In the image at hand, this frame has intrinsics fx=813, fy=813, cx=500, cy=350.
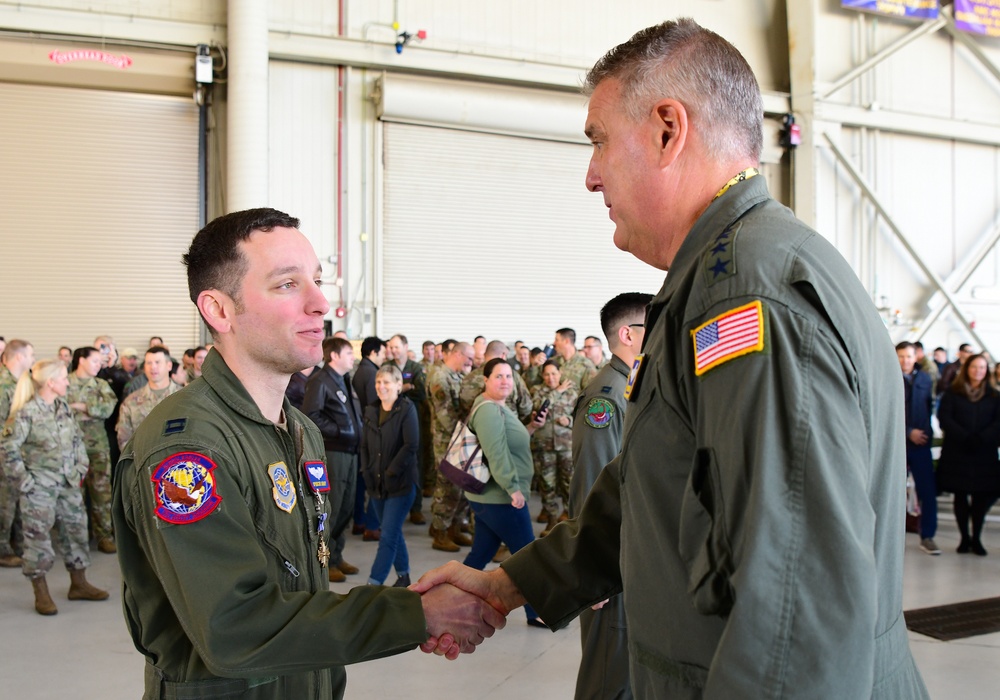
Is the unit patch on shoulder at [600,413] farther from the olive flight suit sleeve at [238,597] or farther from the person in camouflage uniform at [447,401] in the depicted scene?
the person in camouflage uniform at [447,401]

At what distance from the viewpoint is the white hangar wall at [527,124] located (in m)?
11.9

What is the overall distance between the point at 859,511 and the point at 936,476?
24.6ft

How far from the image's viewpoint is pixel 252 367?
1.93 m

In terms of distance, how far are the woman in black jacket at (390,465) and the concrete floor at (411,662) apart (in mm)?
603

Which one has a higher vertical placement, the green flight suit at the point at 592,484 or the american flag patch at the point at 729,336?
the american flag patch at the point at 729,336

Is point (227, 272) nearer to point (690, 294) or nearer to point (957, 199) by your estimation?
point (690, 294)

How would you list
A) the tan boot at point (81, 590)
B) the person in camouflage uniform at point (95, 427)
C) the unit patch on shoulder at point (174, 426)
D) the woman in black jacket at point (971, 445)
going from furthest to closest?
the person in camouflage uniform at point (95, 427)
the woman in black jacket at point (971, 445)
the tan boot at point (81, 590)
the unit patch on shoulder at point (174, 426)

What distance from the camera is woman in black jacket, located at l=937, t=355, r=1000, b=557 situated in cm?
708

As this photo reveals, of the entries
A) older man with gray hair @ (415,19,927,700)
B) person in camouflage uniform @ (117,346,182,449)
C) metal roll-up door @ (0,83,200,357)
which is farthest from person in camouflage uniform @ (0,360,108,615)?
metal roll-up door @ (0,83,200,357)

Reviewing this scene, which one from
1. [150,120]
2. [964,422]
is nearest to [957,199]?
[964,422]

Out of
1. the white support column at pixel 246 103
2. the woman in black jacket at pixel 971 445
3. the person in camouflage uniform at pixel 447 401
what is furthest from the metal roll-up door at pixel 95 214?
the woman in black jacket at pixel 971 445

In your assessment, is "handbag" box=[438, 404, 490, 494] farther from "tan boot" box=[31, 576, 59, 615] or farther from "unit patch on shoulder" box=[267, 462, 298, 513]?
"unit patch on shoulder" box=[267, 462, 298, 513]

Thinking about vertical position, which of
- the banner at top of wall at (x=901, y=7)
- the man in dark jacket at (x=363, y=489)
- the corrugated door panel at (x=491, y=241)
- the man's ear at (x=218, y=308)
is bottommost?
the man in dark jacket at (x=363, y=489)

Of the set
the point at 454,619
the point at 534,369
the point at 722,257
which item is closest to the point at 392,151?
the point at 534,369
